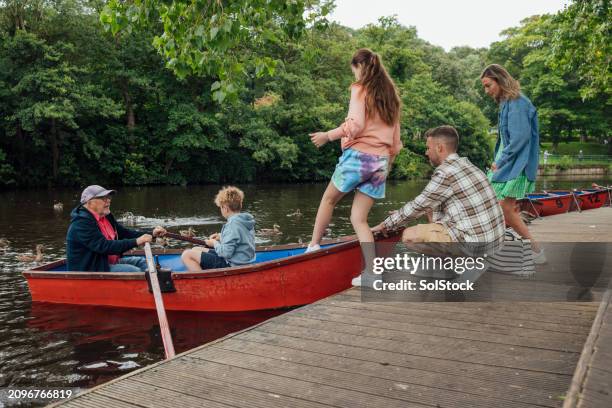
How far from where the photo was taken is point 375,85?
4.60 m

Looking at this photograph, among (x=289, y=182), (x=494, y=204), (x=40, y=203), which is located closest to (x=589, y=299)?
(x=494, y=204)

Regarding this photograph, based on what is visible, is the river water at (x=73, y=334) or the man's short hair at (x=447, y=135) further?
the river water at (x=73, y=334)

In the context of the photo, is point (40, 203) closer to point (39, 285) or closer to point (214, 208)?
point (214, 208)

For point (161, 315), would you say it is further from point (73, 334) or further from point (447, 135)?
point (447, 135)

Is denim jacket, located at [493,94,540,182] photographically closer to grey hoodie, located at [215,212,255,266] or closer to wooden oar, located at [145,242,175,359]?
grey hoodie, located at [215,212,255,266]

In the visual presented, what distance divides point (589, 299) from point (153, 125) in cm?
2985

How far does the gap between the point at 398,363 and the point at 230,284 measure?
11.1ft

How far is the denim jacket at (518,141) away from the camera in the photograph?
17.1ft

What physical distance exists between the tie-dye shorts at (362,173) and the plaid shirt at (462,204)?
37 cm

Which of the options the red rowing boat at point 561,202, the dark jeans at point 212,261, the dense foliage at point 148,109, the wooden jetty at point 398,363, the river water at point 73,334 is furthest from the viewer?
the dense foliage at point 148,109

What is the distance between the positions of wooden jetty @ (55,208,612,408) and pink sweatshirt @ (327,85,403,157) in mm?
1361

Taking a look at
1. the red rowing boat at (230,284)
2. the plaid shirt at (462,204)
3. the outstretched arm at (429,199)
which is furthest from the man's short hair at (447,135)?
the red rowing boat at (230,284)

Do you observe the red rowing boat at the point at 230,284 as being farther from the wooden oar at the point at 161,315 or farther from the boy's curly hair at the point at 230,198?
the boy's curly hair at the point at 230,198

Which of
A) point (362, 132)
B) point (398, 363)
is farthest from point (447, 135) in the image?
point (398, 363)
